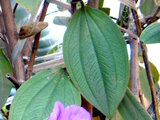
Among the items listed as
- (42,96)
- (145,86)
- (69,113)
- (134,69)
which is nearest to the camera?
(69,113)

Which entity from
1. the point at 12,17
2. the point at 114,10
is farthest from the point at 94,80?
the point at 114,10

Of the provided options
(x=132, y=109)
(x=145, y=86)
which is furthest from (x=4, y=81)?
(x=145, y=86)

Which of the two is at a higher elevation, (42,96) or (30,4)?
(30,4)

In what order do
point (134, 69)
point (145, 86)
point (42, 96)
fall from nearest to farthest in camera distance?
point (42, 96), point (134, 69), point (145, 86)

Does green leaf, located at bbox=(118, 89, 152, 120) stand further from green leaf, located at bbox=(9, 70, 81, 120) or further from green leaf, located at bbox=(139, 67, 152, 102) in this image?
green leaf, located at bbox=(139, 67, 152, 102)

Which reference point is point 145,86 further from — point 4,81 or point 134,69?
point 4,81

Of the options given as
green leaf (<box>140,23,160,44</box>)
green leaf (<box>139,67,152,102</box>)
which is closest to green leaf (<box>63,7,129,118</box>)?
green leaf (<box>140,23,160,44</box>)
